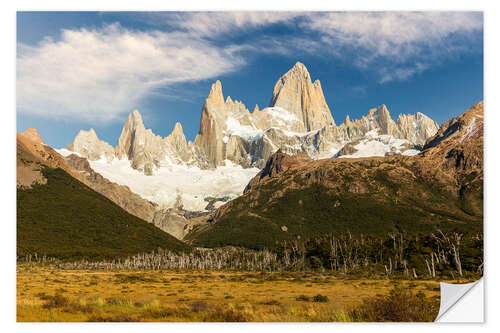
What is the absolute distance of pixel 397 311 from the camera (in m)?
18.1

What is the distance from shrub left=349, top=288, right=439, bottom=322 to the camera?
715 inches

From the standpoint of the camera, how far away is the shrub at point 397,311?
18.2 meters

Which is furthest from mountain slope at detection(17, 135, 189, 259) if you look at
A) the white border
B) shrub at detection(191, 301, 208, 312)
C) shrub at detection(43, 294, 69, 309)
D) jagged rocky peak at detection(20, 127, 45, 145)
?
shrub at detection(191, 301, 208, 312)

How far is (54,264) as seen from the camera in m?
85.0

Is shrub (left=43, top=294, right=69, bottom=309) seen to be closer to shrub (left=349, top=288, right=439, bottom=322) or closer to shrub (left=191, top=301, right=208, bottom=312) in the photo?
shrub (left=191, top=301, right=208, bottom=312)

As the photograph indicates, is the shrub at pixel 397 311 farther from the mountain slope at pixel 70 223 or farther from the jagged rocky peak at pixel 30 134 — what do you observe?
the mountain slope at pixel 70 223

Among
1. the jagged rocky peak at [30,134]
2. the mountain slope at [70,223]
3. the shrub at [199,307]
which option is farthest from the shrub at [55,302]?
the mountain slope at [70,223]

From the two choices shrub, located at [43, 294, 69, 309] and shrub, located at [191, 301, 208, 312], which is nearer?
shrub, located at [191, 301, 208, 312]

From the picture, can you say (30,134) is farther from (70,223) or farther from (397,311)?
(70,223)

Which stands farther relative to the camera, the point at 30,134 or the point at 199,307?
the point at 30,134

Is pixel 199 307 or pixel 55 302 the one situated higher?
pixel 55 302
